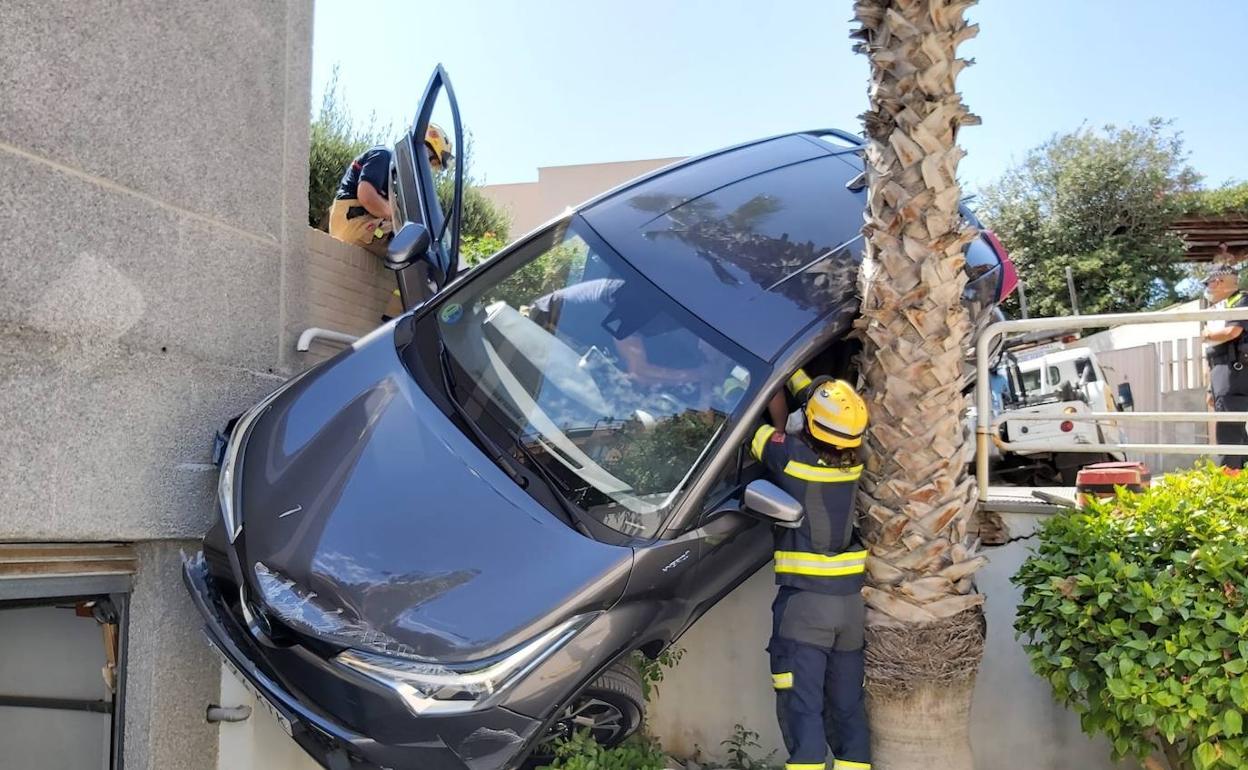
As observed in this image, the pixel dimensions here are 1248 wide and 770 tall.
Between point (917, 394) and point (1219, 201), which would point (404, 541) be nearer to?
point (917, 394)

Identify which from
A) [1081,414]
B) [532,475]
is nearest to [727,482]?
[532,475]

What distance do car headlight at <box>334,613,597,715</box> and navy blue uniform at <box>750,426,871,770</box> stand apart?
1.14m

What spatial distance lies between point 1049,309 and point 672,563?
19.8 metres

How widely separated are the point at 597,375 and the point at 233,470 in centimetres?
140

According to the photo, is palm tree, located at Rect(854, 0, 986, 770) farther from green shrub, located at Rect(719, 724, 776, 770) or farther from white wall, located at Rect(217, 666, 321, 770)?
white wall, located at Rect(217, 666, 321, 770)

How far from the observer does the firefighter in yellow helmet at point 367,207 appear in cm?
522

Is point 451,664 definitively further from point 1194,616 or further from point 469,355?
point 1194,616

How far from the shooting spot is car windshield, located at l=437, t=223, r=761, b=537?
303cm

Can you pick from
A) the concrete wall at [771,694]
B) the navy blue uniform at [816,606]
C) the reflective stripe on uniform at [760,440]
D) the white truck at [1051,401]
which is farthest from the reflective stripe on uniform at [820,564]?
the white truck at [1051,401]

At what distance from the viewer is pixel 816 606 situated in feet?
10.8

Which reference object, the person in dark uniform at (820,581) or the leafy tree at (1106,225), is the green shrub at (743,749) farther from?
the leafy tree at (1106,225)

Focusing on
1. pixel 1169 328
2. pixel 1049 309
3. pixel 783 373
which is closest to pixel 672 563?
pixel 783 373

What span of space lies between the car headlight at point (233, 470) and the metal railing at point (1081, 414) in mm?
2927

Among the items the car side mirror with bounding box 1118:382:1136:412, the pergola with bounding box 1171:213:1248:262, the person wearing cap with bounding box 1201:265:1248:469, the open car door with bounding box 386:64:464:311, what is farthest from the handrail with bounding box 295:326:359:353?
the pergola with bounding box 1171:213:1248:262
